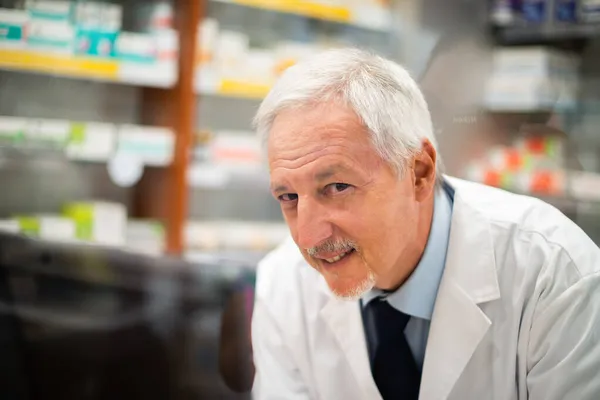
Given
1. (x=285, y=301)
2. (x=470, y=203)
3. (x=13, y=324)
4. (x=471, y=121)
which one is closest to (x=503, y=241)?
(x=470, y=203)

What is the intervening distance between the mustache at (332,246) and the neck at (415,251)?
14cm

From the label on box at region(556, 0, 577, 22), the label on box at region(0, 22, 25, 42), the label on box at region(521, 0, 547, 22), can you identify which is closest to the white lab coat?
the label on box at region(0, 22, 25, 42)

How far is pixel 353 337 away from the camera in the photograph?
107 cm

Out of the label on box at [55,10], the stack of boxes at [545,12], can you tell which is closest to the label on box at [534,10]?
the stack of boxes at [545,12]

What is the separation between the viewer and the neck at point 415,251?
1.03 m

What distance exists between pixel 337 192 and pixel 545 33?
1.95 meters

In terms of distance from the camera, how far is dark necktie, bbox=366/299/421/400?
1.02 m

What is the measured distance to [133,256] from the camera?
1.35 meters

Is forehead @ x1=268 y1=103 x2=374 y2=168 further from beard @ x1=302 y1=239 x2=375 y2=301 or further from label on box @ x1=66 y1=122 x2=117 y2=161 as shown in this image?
label on box @ x1=66 y1=122 x2=117 y2=161

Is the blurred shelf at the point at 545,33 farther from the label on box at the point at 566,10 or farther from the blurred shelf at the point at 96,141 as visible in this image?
the blurred shelf at the point at 96,141

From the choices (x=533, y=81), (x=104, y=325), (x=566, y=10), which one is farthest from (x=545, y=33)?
(x=104, y=325)

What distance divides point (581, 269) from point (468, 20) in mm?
574

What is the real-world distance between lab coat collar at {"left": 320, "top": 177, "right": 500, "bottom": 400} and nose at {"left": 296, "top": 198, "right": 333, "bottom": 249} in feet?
0.74

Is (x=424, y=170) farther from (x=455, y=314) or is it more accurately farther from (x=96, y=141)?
(x=96, y=141)
